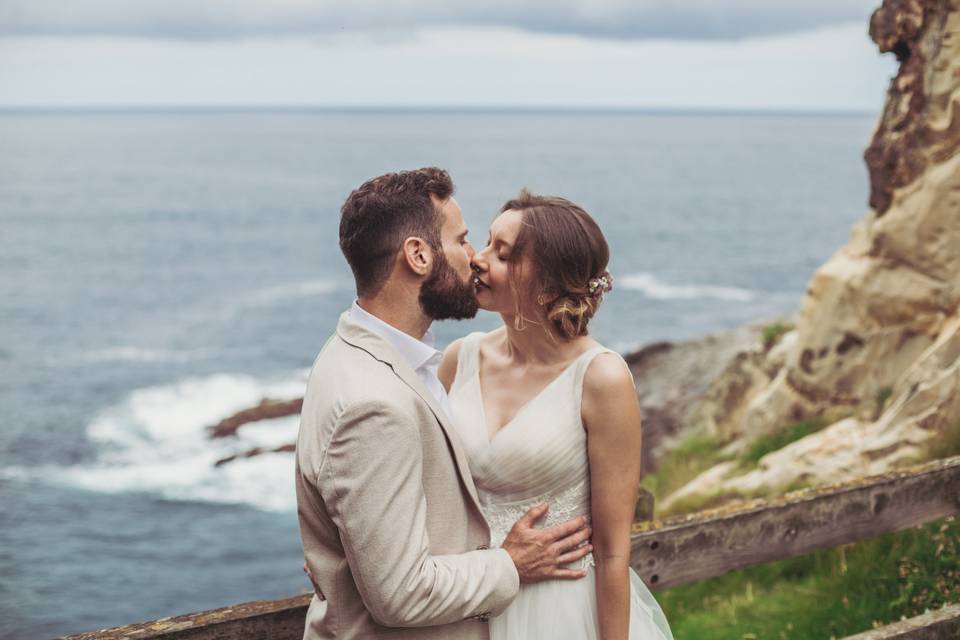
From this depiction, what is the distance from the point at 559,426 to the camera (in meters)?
3.63

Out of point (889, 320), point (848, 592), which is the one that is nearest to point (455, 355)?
point (848, 592)

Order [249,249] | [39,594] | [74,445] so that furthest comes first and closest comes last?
[249,249] → [74,445] → [39,594]

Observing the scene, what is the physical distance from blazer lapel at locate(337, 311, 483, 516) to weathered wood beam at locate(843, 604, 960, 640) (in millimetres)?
1969

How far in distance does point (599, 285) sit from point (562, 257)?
203mm

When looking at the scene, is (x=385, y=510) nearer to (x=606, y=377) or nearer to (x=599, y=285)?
(x=606, y=377)

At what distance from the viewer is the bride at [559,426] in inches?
140

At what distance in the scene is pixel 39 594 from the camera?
22.2 meters

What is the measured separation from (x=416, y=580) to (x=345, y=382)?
2.04 feet

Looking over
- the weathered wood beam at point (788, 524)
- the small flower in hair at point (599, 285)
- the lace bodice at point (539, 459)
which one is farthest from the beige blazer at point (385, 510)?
the weathered wood beam at point (788, 524)

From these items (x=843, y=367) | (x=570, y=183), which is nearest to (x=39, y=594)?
(x=843, y=367)

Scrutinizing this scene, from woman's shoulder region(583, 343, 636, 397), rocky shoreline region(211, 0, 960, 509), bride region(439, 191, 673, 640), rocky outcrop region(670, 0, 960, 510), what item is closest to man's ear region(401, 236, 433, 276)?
bride region(439, 191, 673, 640)

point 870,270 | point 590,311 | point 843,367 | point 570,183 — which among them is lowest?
point 570,183

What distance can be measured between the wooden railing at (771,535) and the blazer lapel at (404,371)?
966mm

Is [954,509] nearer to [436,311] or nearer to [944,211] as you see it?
[436,311]
